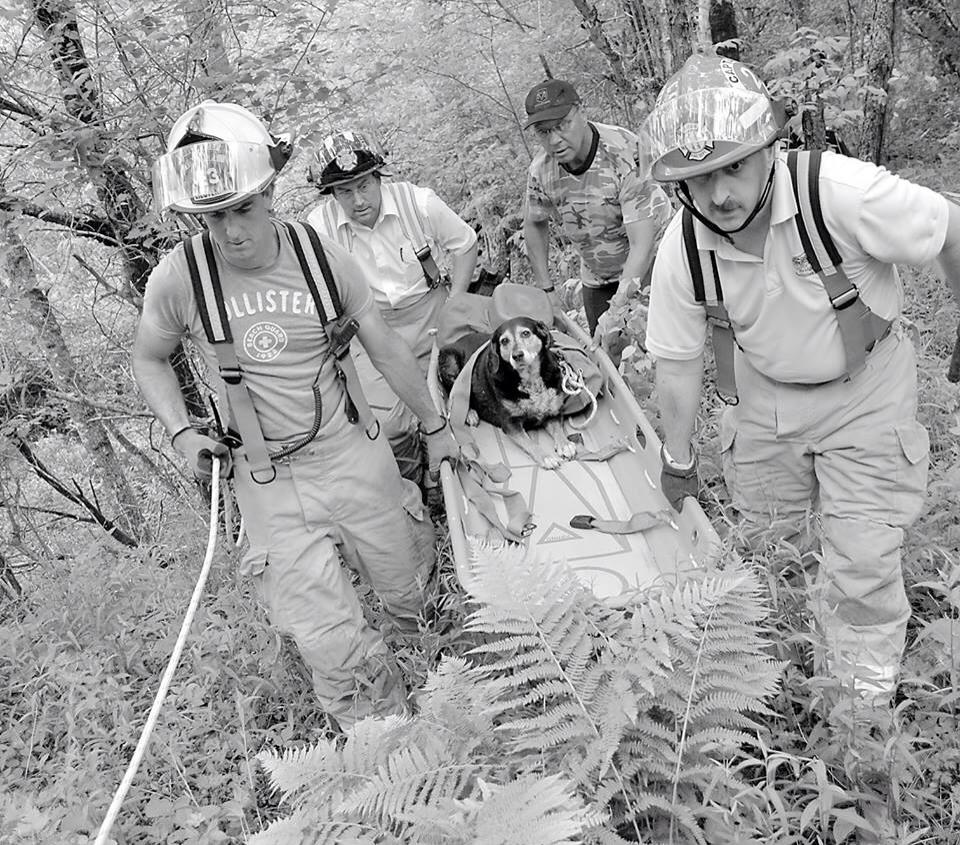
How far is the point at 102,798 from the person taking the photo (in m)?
3.33

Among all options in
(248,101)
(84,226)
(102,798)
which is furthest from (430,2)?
(102,798)

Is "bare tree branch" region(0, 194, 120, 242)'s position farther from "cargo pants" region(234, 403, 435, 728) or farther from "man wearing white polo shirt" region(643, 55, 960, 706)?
"man wearing white polo shirt" region(643, 55, 960, 706)

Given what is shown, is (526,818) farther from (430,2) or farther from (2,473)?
(430,2)

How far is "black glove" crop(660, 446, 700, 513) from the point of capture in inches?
128

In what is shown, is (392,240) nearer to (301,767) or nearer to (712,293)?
(712,293)

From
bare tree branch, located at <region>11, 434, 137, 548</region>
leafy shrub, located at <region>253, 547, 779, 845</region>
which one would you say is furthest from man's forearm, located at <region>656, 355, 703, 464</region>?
bare tree branch, located at <region>11, 434, 137, 548</region>

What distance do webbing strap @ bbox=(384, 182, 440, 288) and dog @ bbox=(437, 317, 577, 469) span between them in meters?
0.62

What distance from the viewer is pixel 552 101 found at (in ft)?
15.0

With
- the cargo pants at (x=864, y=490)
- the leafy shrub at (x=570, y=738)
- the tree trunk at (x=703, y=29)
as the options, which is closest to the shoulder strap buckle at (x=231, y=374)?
the leafy shrub at (x=570, y=738)

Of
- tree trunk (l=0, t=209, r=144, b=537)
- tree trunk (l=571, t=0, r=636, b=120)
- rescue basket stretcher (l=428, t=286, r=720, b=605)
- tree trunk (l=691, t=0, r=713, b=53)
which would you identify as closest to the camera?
rescue basket stretcher (l=428, t=286, r=720, b=605)

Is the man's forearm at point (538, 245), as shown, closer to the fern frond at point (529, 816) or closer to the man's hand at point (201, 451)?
the man's hand at point (201, 451)

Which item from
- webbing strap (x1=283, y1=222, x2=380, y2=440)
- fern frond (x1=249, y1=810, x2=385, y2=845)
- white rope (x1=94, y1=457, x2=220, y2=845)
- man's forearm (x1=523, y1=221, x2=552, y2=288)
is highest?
webbing strap (x1=283, y1=222, x2=380, y2=440)

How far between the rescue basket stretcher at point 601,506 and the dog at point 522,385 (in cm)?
6

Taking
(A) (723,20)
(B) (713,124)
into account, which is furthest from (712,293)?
(A) (723,20)
